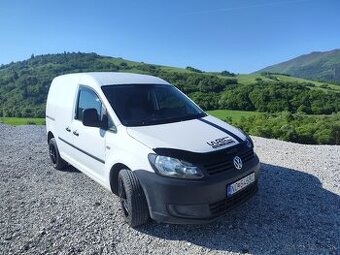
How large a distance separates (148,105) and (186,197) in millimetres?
1832

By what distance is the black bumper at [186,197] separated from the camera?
148 inches

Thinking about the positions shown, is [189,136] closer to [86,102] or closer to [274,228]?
[274,228]

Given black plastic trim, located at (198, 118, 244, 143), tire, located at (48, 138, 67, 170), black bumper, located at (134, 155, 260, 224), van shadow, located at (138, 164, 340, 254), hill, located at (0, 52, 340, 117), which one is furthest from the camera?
hill, located at (0, 52, 340, 117)

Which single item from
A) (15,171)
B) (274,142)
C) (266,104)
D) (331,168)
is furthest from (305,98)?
(15,171)

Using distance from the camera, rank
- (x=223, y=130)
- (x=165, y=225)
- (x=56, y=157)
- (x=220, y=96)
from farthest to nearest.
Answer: (x=220, y=96) < (x=56, y=157) < (x=223, y=130) < (x=165, y=225)

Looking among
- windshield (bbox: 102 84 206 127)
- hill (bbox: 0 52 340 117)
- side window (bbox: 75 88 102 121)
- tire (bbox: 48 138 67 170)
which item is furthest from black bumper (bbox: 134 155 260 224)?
hill (bbox: 0 52 340 117)

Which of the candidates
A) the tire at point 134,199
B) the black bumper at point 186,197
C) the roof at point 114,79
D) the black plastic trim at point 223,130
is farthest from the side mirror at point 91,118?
the black plastic trim at point 223,130

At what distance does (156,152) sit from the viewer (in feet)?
12.8

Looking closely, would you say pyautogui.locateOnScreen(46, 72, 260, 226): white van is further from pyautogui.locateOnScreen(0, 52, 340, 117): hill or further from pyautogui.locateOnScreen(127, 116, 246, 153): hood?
pyautogui.locateOnScreen(0, 52, 340, 117): hill

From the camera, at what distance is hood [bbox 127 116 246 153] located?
13.1 feet

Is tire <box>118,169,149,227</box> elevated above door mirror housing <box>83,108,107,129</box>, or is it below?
below

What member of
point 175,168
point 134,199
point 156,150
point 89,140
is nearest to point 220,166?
point 175,168

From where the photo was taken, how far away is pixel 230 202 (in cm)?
410

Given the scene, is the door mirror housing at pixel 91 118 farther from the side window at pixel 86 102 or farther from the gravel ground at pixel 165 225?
the gravel ground at pixel 165 225
